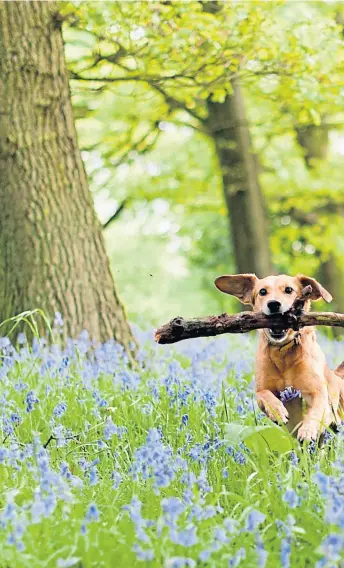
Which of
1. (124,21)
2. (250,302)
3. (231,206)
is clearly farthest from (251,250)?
(250,302)

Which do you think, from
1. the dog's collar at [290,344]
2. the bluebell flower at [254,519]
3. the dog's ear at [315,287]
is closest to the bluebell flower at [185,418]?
the dog's collar at [290,344]

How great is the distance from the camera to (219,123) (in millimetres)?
13078

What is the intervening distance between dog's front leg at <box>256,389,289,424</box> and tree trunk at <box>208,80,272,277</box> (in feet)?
27.8

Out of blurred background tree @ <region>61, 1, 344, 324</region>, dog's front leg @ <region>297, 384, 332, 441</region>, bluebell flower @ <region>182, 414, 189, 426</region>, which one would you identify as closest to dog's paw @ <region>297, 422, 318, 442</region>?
dog's front leg @ <region>297, 384, 332, 441</region>

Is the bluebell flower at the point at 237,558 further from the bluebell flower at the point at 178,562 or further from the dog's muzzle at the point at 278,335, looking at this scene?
the dog's muzzle at the point at 278,335

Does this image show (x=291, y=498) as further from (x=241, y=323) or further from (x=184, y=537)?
(x=241, y=323)

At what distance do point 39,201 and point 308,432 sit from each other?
13.0 ft

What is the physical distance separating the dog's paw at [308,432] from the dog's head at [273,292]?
1.74ft

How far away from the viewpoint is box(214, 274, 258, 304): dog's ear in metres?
4.75

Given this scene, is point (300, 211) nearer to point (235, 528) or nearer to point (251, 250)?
point (251, 250)

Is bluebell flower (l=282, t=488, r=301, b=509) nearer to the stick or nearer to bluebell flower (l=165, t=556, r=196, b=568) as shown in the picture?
bluebell flower (l=165, t=556, r=196, b=568)

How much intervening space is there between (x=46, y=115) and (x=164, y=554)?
5.25 metres

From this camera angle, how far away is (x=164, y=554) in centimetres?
275

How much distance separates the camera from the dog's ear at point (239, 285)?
4753mm
